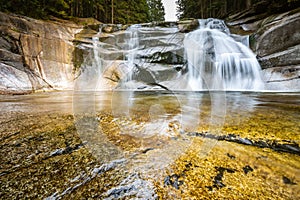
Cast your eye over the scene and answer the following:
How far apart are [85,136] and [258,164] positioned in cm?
135

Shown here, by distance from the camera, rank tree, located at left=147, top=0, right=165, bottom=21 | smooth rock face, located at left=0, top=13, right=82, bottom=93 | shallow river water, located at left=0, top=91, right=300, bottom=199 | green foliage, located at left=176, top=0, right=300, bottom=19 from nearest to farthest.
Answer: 1. shallow river water, located at left=0, top=91, right=300, bottom=199
2. smooth rock face, located at left=0, top=13, right=82, bottom=93
3. green foliage, located at left=176, top=0, right=300, bottom=19
4. tree, located at left=147, top=0, right=165, bottom=21

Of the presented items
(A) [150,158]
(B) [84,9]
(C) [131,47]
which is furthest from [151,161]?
(B) [84,9]

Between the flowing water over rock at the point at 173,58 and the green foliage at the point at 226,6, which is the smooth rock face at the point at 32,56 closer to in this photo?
the flowing water over rock at the point at 173,58

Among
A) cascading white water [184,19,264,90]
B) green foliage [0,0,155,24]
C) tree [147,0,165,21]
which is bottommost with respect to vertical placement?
cascading white water [184,19,264,90]

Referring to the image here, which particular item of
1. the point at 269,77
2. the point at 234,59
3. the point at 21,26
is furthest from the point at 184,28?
the point at 21,26

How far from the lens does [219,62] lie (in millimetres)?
8961

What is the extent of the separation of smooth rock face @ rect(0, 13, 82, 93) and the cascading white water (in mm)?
7474

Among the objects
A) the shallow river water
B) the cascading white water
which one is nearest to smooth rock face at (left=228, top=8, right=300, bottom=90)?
the cascading white water

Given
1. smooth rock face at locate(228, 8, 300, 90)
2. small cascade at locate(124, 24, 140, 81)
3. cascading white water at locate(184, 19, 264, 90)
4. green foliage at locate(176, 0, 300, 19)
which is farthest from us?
small cascade at locate(124, 24, 140, 81)

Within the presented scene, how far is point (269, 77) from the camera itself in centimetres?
746

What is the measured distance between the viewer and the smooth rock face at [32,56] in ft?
22.8

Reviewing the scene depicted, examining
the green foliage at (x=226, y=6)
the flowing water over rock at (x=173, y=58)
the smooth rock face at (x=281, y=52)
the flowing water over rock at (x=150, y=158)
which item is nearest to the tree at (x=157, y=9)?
the green foliage at (x=226, y=6)

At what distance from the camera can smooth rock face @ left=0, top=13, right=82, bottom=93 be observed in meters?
6.95

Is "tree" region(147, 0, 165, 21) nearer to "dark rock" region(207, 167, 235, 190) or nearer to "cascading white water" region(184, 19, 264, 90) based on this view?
"cascading white water" region(184, 19, 264, 90)
